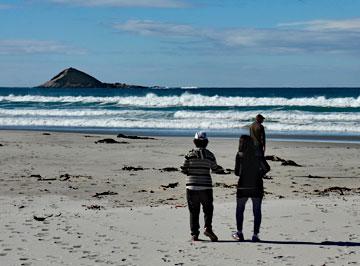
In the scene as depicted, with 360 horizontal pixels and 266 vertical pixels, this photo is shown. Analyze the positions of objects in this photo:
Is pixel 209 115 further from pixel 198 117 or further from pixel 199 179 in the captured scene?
pixel 199 179

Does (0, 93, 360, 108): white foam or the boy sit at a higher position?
(0, 93, 360, 108): white foam

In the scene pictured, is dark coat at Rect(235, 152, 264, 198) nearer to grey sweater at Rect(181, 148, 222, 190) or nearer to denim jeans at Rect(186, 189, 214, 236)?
grey sweater at Rect(181, 148, 222, 190)

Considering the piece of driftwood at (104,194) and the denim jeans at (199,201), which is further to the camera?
the piece of driftwood at (104,194)

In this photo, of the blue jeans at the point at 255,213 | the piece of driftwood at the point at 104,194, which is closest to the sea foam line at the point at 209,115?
the piece of driftwood at the point at 104,194

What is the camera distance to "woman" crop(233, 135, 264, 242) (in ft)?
29.8

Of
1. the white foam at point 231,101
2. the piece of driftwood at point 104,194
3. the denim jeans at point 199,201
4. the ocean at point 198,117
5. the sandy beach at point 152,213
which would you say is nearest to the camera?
the sandy beach at point 152,213

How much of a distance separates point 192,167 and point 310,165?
10.1 metres

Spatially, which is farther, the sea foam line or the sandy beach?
the sea foam line

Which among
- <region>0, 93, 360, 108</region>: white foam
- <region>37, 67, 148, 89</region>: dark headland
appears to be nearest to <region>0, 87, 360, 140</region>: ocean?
<region>0, 93, 360, 108</region>: white foam

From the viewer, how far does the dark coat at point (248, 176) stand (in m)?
9.12

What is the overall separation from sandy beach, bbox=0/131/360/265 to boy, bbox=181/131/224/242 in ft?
0.74

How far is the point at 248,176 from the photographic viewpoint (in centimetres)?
916

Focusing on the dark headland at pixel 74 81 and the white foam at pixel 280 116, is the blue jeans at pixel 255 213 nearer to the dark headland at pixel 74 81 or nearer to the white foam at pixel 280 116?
the white foam at pixel 280 116

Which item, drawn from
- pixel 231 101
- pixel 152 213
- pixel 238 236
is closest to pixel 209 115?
pixel 231 101
